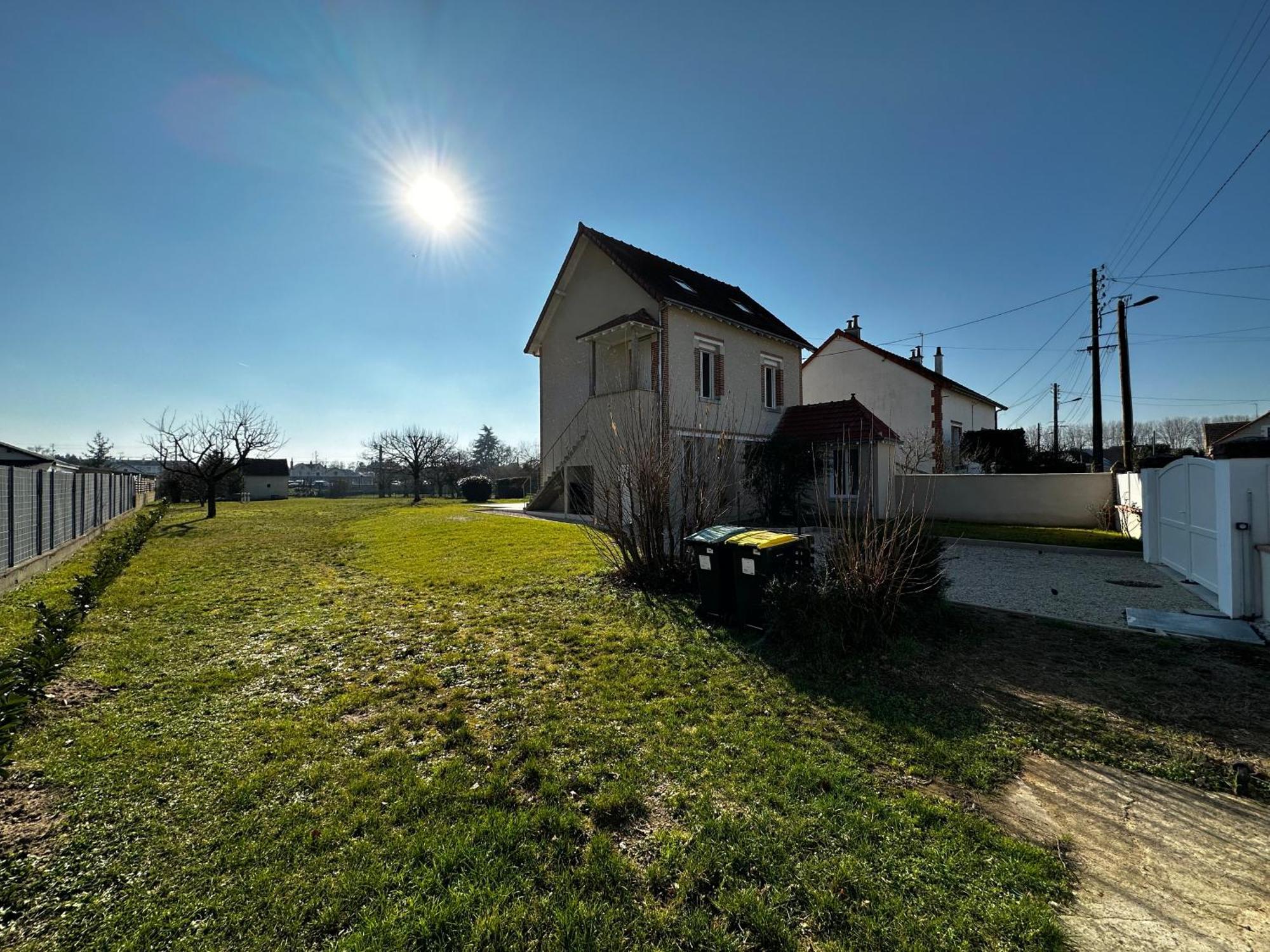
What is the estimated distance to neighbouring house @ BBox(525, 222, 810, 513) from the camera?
614 inches

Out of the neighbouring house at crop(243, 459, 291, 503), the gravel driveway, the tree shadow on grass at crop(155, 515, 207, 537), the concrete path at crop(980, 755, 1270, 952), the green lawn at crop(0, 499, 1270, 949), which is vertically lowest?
the concrete path at crop(980, 755, 1270, 952)

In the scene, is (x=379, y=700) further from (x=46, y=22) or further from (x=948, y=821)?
(x=46, y=22)

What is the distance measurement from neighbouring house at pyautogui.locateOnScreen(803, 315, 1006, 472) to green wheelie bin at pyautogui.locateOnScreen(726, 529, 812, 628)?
1801cm

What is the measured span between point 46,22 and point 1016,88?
15.8 meters

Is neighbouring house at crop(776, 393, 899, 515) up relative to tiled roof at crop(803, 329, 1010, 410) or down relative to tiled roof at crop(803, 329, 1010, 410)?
down

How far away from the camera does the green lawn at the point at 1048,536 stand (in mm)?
10961

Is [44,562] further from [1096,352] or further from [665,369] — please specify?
[1096,352]

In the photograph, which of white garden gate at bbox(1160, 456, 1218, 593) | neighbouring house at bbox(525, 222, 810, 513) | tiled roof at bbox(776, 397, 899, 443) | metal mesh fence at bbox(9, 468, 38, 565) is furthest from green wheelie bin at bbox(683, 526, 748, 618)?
tiled roof at bbox(776, 397, 899, 443)

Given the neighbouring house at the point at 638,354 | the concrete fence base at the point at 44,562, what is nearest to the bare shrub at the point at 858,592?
the neighbouring house at the point at 638,354

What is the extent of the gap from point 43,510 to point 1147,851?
1552cm

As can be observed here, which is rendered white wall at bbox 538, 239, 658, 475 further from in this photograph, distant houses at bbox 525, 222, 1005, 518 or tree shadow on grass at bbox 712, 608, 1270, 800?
tree shadow on grass at bbox 712, 608, 1270, 800

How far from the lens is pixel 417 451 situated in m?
35.5

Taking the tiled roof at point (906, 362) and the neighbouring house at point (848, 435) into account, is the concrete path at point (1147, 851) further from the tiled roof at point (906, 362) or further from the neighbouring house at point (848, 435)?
the tiled roof at point (906, 362)

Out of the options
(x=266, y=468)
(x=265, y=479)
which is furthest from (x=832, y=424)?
(x=266, y=468)
